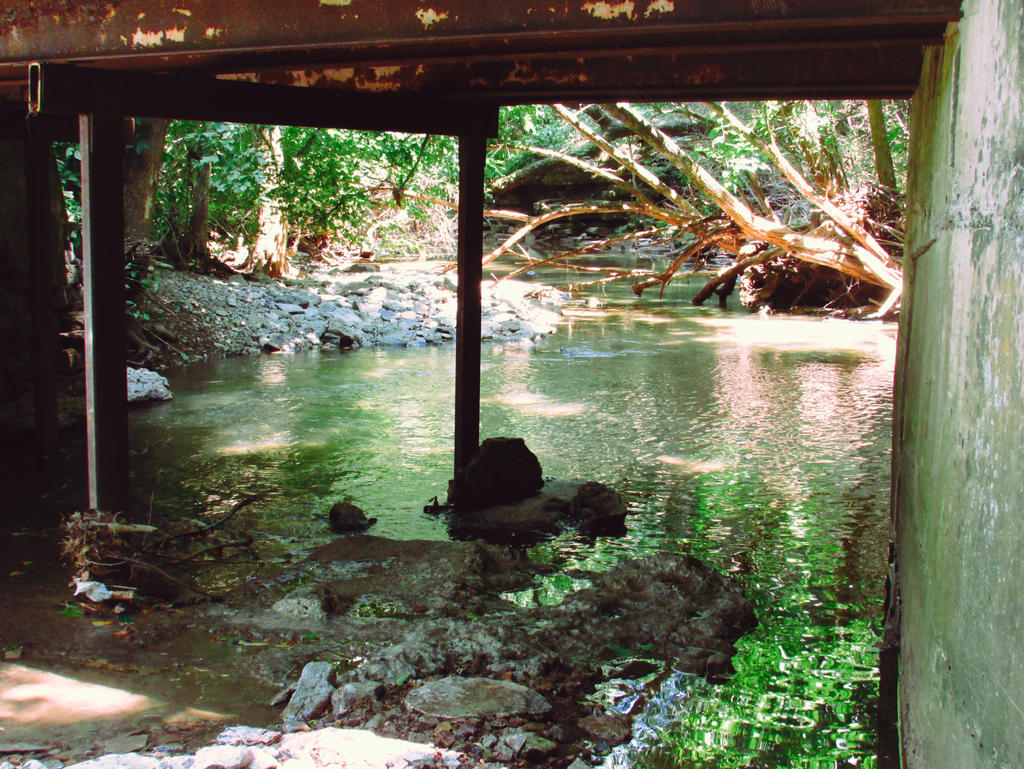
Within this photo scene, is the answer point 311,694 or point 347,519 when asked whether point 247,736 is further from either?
point 347,519

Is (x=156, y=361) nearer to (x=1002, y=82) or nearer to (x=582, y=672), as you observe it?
(x=582, y=672)

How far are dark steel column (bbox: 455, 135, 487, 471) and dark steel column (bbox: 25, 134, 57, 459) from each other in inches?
134

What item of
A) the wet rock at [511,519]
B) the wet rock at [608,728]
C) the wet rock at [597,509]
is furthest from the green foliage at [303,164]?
the wet rock at [608,728]

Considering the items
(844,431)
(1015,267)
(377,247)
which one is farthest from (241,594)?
(377,247)

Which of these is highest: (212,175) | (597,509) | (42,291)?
(212,175)

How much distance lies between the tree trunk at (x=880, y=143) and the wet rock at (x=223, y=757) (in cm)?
1200

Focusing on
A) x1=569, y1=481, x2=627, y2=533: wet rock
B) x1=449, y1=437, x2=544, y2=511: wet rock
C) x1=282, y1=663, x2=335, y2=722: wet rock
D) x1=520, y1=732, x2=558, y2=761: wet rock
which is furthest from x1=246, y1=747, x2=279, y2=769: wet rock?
x1=449, y1=437, x2=544, y2=511: wet rock

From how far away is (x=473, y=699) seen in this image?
403 centimetres

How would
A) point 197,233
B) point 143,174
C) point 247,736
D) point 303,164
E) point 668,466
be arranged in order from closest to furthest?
1. point 247,736
2. point 668,466
3. point 143,174
4. point 303,164
5. point 197,233

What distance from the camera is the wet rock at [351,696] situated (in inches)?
155

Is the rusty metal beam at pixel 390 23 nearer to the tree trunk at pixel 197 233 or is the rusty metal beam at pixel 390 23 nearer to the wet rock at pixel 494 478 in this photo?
the wet rock at pixel 494 478

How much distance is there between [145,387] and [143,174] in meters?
2.89

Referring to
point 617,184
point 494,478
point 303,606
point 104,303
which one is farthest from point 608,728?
point 617,184

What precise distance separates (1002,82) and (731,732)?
8.70 feet
